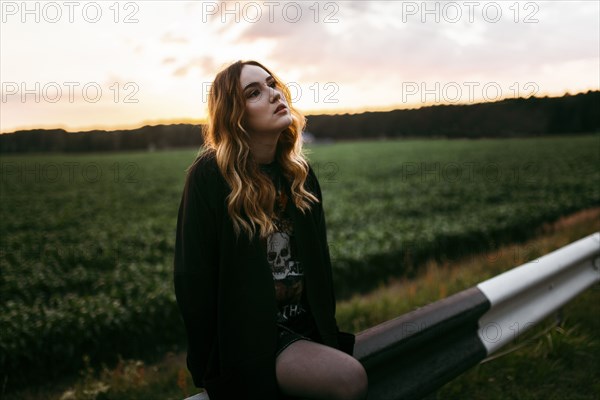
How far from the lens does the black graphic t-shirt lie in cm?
220

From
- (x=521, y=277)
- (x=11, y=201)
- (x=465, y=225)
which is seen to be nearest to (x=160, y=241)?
(x=465, y=225)

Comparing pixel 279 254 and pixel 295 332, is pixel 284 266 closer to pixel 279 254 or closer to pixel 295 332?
pixel 279 254

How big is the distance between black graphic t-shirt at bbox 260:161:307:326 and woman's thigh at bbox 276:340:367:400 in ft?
0.90

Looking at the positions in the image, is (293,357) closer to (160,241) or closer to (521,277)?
(521,277)

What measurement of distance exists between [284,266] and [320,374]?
0.56 m

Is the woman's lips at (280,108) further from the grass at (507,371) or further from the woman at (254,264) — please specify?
the grass at (507,371)

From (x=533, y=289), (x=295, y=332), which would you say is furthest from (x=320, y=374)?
(x=533, y=289)

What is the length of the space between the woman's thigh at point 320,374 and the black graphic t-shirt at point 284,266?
0.27m

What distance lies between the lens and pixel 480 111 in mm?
12445

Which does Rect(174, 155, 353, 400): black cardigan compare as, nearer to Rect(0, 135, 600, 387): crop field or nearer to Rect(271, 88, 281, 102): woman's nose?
Rect(271, 88, 281, 102): woman's nose

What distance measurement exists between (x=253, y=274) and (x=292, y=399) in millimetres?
504

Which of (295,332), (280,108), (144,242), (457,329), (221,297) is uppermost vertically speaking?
(280,108)

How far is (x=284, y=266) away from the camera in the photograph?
225 centimetres

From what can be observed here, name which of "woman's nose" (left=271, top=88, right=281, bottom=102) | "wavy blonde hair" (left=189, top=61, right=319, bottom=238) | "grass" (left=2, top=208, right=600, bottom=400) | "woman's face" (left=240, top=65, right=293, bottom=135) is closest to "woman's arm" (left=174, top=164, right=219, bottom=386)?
"wavy blonde hair" (left=189, top=61, right=319, bottom=238)
